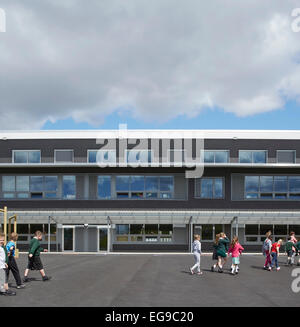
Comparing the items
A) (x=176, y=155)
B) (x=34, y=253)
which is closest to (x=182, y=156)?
(x=176, y=155)

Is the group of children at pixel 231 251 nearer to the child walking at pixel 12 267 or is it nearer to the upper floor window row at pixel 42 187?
the child walking at pixel 12 267

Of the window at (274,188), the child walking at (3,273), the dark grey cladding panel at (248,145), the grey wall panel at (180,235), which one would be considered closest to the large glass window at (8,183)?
the grey wall panel at (180,235)

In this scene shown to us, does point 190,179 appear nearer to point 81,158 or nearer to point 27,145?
point 81,158

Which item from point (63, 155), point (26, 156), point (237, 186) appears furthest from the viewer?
point (26, 156)

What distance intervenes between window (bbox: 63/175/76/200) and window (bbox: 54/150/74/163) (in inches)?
62.9

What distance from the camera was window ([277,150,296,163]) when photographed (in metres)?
34.2

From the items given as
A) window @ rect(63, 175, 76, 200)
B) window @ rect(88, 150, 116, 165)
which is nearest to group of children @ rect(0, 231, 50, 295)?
window @ rect(63, 175, 76, 200)

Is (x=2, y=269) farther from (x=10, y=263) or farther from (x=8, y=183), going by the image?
(x=8, y=183)

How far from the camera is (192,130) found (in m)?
34.1

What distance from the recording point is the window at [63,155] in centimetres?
3459

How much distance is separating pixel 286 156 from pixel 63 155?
18.0m

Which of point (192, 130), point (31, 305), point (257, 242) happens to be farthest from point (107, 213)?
point (31, 305)

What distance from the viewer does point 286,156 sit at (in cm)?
3425

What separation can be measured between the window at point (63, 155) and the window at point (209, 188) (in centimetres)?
1033
